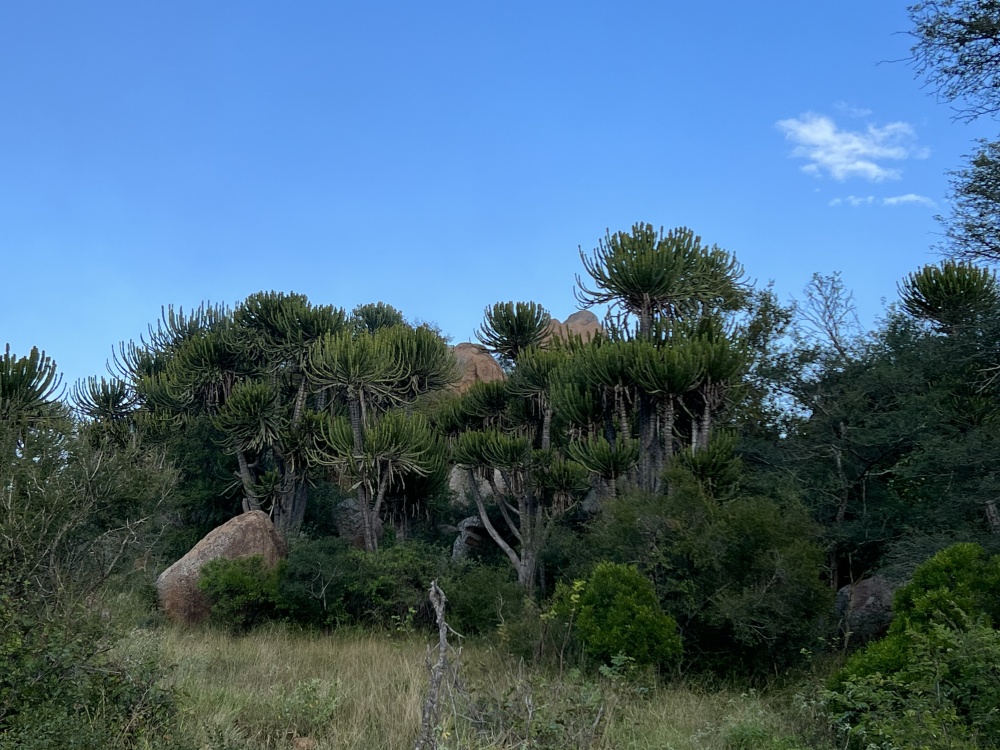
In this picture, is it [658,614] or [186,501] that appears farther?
[186,501]

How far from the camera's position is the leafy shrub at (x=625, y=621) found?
10273mm

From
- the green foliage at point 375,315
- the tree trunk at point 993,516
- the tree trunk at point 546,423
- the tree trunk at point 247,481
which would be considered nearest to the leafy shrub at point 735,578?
the tree trunk at point 993,516

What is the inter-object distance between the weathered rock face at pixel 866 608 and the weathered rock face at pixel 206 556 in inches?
508

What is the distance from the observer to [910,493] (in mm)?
16688

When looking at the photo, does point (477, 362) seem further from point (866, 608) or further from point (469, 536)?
point (866, 608)

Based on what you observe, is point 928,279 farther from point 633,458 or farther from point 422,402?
point 422,402

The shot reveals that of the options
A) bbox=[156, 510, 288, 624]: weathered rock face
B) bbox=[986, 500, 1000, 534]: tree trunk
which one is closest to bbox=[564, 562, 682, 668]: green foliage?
bbox=[986, 500, 1000, 534]: tree trunk

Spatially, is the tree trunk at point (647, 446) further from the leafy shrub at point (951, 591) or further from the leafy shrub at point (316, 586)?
the leafy shrub at point (316, 586)

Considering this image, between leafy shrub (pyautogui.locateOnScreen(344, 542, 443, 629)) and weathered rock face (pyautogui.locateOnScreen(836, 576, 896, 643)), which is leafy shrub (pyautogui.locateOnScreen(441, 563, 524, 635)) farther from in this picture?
weathered rock face (pyautogui.locateOnScreen(836, 576, 896, 643))

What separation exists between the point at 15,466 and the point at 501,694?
28.4ft

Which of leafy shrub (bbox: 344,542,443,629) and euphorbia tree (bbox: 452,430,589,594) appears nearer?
leafy shrub (bbox: 344,542,443,629)

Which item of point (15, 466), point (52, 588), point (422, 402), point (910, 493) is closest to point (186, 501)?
point (422, 402)

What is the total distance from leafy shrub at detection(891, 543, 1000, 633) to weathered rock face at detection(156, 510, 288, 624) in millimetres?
15065

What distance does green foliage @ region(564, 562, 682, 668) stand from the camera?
10273 millimetres
